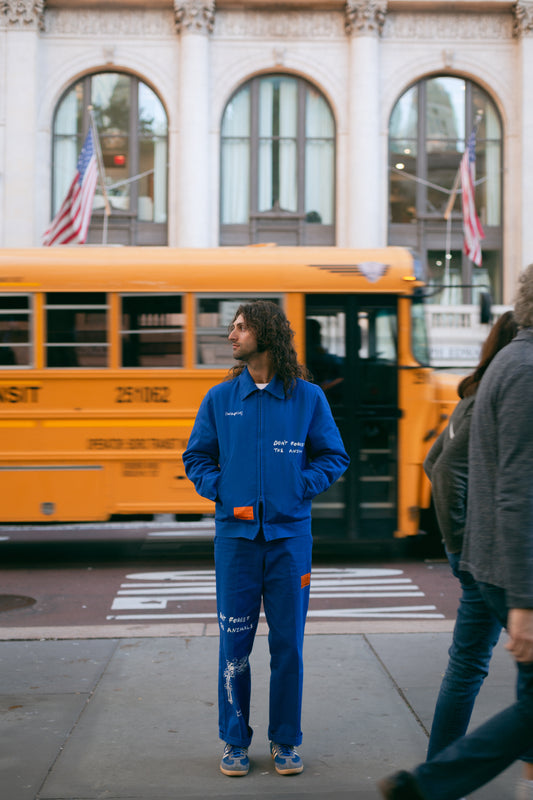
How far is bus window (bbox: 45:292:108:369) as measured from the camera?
9.26m

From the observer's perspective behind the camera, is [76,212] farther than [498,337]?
Yes

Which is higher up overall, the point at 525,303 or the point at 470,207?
the point at 470,207

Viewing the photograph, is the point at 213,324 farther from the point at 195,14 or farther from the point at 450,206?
the point at 195,14

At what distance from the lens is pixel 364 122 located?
24.0 m

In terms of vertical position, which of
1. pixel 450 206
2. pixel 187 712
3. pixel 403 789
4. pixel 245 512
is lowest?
pixel 187 712

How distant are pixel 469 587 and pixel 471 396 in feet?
2.46

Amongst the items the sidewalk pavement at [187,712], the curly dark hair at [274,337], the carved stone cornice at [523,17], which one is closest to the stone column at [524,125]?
the carved stone cornice at [523,17]

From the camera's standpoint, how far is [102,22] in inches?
956

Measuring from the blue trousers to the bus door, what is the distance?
559 centimetres

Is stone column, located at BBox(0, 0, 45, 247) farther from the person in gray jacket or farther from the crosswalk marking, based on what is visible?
the person in gray jacket

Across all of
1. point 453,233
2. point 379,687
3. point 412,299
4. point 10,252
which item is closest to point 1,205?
point 453,233

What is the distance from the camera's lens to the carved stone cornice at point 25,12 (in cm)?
2366

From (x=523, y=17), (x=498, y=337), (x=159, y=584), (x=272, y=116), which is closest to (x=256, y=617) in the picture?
(x=498, y=337)

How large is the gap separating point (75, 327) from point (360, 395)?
3055mm
